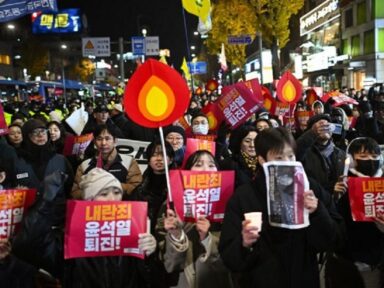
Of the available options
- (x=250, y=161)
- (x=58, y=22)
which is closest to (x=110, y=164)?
(x=250, y=161)

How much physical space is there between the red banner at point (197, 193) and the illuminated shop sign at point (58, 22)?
5027cm

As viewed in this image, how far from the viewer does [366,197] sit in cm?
335

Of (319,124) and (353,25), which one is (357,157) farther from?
(353,25)

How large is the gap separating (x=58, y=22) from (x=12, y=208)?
185ft

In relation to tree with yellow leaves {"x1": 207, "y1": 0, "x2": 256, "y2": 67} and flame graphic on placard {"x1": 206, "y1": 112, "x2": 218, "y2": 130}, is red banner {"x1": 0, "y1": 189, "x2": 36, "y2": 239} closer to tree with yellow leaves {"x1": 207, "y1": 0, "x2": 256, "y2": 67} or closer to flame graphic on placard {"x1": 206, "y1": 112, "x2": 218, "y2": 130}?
flame graphic on placard {"x1": 206, "y1": 112, "x2": 218, "y2": 130}

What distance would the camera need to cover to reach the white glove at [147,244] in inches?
118

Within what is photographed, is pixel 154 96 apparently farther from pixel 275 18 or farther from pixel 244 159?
pixel 275 18

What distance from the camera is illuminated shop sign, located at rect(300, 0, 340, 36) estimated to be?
139 ft

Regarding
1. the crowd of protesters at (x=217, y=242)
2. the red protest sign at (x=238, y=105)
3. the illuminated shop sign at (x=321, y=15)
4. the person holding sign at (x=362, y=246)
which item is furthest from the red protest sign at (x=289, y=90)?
the illuminated shop sign at (x=321, y=15)

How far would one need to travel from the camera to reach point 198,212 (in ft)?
11.5

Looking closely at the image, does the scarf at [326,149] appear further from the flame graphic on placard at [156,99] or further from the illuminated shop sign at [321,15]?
the illuminated shop sign at [321,15]

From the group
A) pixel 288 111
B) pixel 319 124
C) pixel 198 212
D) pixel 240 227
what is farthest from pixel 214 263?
pixel 288 111

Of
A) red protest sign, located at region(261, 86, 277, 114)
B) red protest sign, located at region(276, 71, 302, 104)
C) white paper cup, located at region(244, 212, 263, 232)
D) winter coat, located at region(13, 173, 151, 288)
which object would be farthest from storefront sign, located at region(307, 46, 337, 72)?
white paper cup, located at region(244, 212, 263, 232)

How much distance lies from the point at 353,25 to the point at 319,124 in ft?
118
